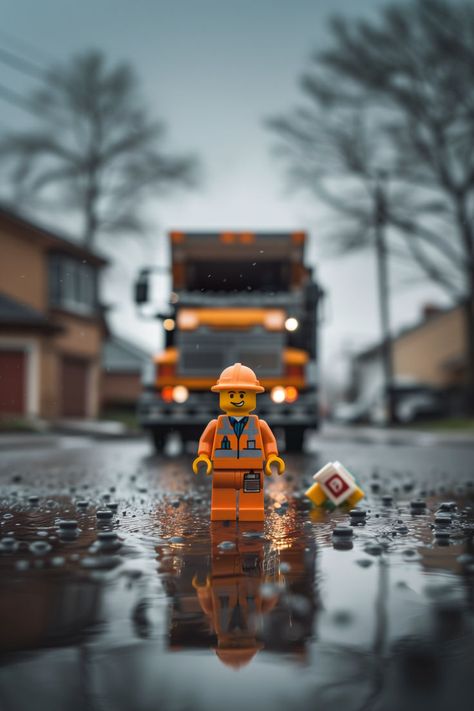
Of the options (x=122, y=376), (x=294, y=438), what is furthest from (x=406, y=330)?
(x=294, y=438)

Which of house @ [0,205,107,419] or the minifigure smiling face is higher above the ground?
house @ [0,205,107,419]

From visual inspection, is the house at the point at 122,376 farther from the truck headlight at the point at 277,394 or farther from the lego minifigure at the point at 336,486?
the lego minifigure at the point at 336,486

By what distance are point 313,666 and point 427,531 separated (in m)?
2.65

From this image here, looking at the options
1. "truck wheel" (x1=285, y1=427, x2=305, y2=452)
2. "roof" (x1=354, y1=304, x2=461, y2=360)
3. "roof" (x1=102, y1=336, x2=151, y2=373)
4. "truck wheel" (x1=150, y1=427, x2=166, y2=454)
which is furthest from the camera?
"roof" (x1=354, y1=304, x2=461, y2=360)

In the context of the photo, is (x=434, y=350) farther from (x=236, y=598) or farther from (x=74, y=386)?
(x=236, y=598)

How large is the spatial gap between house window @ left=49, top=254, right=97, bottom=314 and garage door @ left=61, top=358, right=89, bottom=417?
6.94 ft

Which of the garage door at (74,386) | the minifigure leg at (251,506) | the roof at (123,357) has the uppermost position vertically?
the roof at (123,357)

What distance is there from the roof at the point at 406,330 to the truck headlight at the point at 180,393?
38110 mm

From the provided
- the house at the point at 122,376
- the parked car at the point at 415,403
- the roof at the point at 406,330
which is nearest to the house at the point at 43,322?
the house at the point at 122,376

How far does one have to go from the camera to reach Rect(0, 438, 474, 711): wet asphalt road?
224 centimetres

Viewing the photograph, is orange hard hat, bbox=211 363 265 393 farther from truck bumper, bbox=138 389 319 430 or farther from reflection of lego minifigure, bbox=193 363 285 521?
truck bumper, bbox=138 389 319 430

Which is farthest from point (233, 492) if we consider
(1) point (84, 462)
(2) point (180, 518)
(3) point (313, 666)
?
(1) point (84, 462)

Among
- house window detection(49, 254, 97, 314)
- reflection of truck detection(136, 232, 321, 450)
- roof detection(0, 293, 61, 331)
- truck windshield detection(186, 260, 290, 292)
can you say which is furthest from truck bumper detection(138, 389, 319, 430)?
house window detection(49, 254, 97, 314)

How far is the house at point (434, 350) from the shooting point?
53500 millimetres
